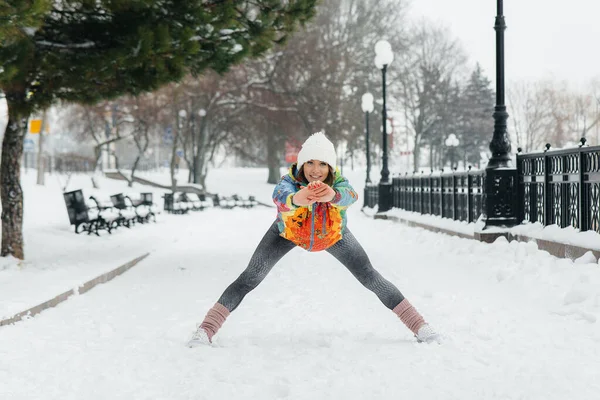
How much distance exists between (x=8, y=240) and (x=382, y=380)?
8456mm

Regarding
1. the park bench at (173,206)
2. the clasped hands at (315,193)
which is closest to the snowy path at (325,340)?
the clasped hands at (315,193)

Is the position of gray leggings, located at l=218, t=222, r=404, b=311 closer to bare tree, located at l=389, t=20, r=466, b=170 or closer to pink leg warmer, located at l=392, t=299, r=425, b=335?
pink leg warmer, located at l=392, t=299, r=425, b=335

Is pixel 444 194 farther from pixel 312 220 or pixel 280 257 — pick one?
pixel 312 220

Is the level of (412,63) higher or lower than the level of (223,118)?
higher

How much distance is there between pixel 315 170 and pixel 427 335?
144cm

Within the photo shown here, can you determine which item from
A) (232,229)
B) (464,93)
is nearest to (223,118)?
(232,229)

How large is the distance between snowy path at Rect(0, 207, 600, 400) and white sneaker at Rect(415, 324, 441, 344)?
0.08m

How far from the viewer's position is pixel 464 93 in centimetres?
7150

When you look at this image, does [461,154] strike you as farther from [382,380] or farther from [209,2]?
[382,380]

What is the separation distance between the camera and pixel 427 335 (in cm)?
475

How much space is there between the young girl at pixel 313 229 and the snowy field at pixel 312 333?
0.27 metres

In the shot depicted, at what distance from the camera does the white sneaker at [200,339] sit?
4754 mm

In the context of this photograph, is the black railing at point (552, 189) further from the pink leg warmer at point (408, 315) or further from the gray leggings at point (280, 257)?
the gray leggings at point (280, 257)

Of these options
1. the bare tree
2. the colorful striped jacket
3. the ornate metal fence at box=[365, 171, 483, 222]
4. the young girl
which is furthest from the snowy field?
the bare tree
